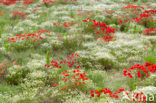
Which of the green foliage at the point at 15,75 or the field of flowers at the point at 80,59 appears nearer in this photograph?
the field of flowers at the point at 80,59

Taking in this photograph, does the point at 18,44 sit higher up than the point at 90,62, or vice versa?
the point at 18,44

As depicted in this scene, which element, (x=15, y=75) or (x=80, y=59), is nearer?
(x=15, y=75)

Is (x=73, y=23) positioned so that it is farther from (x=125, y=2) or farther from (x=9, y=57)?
(x=125, y=2)

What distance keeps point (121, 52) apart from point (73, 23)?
4.63 meters


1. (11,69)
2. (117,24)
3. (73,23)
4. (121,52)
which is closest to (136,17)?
(117,24)

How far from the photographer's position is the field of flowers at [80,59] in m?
5.26

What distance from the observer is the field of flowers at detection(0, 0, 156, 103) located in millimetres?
5262

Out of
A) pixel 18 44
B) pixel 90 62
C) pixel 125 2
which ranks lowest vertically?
pixel 90 62

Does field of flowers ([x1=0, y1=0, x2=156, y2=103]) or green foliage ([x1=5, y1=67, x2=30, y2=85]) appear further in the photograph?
green foliage ([x1=5, y1=67, x2=30, y2=85])

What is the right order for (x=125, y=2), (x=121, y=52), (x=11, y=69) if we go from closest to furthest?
(x=11, y=69) < (x=121, y=52) < (x=125, y=2)

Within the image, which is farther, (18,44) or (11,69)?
(18,44)

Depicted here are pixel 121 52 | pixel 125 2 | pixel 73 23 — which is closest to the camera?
pixel 121 52

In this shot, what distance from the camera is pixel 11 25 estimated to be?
12242mm

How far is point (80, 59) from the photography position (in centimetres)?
734
